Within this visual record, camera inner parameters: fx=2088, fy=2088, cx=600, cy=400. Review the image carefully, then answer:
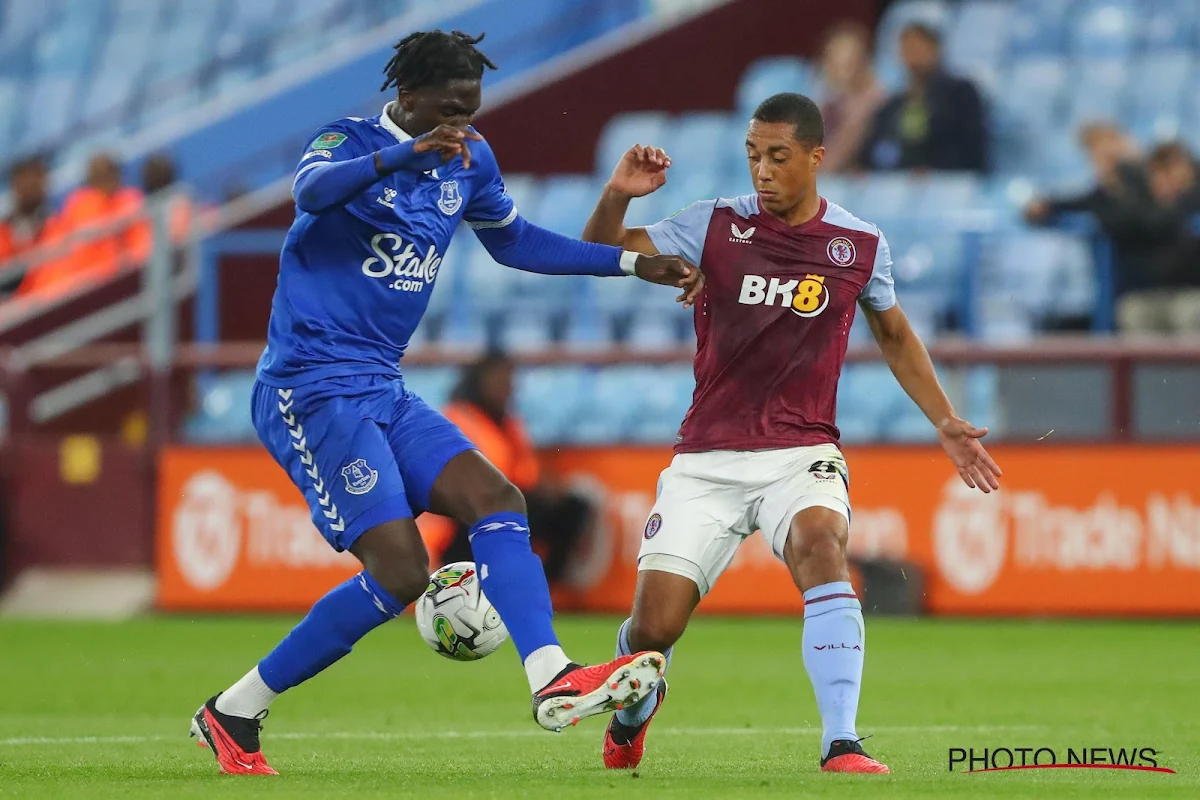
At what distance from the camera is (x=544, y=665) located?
5.91 m

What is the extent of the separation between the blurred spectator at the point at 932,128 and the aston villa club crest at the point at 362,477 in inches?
355

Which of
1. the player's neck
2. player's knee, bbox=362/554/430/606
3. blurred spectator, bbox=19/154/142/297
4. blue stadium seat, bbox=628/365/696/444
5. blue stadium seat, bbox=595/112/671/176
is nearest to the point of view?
player's knee, bbox=362/554/430/606

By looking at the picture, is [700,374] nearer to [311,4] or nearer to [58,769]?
[58,769]

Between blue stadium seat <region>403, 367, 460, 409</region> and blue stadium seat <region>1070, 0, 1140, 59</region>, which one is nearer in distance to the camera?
blue stadium seat <region>403, 367, 460, 409</region>

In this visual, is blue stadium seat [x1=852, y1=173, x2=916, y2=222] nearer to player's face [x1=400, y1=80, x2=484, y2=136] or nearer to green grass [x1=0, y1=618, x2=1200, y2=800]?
green grass [x1=0, y1=618, x2=1200, y2=800]

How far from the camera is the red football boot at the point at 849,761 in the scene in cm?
595

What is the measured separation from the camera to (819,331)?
21.4 feet

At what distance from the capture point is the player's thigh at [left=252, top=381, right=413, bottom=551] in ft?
20.3

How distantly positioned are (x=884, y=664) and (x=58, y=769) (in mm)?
4991

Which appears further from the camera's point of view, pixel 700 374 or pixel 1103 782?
pixel 700 374

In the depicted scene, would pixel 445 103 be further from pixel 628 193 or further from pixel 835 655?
pixel 835 655

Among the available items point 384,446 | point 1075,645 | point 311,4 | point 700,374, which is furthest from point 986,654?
point 311,4

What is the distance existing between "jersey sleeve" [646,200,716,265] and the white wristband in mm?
164

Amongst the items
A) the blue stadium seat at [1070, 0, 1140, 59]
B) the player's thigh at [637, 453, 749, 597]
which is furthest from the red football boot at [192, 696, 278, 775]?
the blue stadium seat at [1070, 0, 1140, 59]
